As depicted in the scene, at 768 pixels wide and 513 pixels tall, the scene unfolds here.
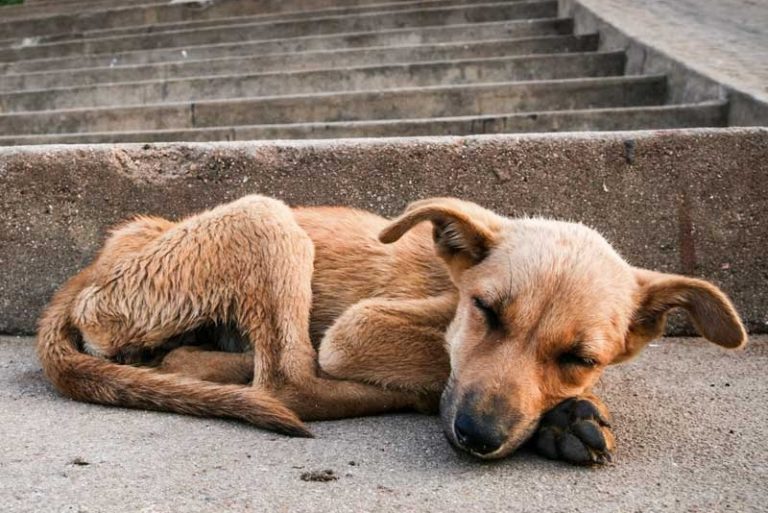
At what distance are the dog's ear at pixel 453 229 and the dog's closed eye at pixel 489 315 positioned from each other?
1.20ft

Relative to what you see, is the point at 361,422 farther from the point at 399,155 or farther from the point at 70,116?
the point at 70,116

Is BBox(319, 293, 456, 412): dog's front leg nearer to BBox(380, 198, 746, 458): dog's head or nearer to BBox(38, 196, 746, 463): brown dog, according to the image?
BBox(38, 196, 746, 463): brown dog

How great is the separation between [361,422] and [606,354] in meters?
1.20

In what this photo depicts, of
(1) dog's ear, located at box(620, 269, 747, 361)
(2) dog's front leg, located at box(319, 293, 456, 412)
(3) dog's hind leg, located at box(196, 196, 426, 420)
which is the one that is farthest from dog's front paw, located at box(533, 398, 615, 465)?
(3) dog's hind leg, located at box(196, 196, 426, 420)

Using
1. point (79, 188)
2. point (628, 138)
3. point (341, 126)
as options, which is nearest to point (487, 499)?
point (628, 138)

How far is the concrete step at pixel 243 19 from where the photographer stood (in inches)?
497

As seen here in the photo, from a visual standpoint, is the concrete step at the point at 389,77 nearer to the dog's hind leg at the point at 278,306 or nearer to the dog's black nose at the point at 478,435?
the dog's hind leg at the point at 278,306

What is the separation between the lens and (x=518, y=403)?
329 centimetres

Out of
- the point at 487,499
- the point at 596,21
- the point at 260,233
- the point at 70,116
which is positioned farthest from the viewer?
the point at 596,21

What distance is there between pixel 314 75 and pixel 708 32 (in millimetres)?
4246

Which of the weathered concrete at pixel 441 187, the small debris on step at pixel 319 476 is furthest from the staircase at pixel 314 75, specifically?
the small debris on step at pixel 319 476

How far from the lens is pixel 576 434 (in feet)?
11.1

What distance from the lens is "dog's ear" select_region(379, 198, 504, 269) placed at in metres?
3.82

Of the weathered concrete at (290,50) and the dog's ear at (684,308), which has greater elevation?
the weathered concrete at (290,50)
